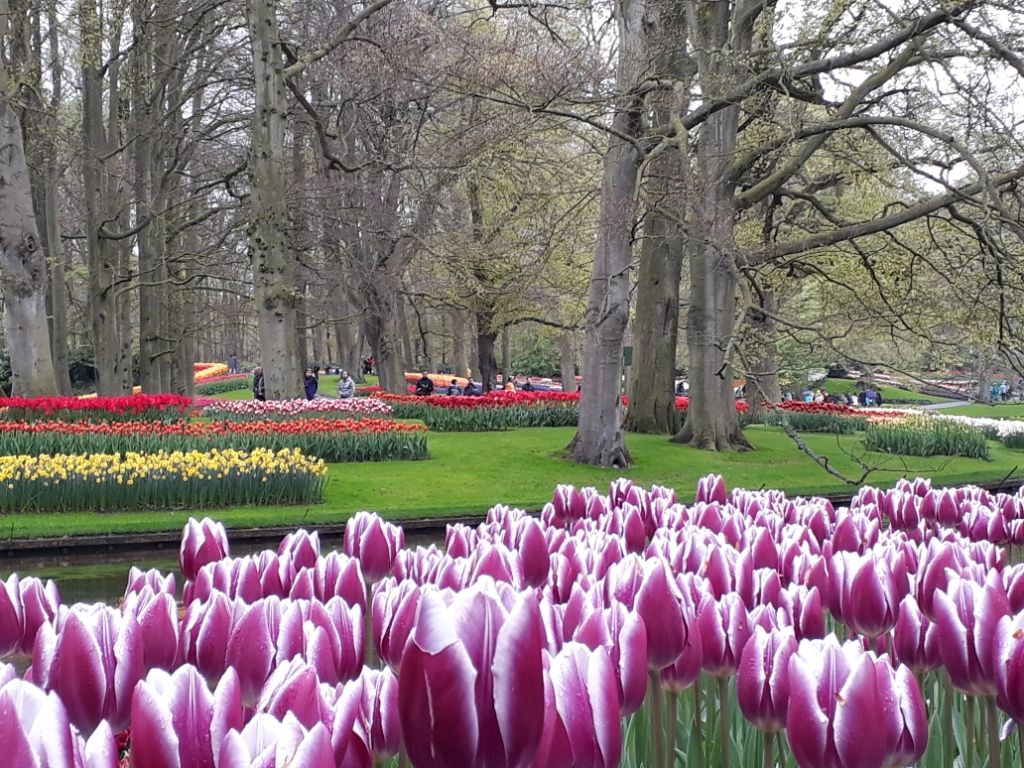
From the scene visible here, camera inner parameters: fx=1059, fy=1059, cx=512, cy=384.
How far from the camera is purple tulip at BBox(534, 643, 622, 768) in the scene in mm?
1255

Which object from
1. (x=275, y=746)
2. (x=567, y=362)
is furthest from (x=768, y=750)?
(x=567, y=362)

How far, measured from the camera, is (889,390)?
193ft

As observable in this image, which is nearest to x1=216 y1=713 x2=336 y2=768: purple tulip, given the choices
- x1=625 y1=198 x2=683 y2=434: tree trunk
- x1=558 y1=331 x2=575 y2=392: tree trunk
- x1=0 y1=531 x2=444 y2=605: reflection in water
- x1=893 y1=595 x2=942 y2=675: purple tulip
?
x1=893 y1=595 x2=942 y2=675: purple tulip

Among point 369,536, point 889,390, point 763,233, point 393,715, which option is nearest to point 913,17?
point 763,233

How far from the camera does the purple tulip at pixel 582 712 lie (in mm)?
1255

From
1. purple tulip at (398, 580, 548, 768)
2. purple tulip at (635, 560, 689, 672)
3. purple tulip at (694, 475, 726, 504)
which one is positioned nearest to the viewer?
purple tulip at (398, 580, 548, 768)

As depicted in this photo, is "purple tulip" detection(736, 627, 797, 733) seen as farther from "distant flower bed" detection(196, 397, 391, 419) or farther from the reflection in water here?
"distant flower bed" detection(196, 397, 391, 419)

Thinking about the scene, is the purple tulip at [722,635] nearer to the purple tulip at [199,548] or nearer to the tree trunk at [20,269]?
the purple tulip at [199,548]

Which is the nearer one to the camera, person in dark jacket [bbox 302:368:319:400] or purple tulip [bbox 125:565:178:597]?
purple tulip [bbox 125:565:178:597]

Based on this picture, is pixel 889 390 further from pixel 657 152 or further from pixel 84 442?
pixel 84 442

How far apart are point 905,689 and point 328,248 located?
79.4ft

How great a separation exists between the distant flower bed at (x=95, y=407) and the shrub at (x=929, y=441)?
12362 millimetres

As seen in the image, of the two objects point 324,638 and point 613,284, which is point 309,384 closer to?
point 613,284

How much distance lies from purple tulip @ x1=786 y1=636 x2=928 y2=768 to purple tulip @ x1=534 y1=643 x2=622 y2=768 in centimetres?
33
